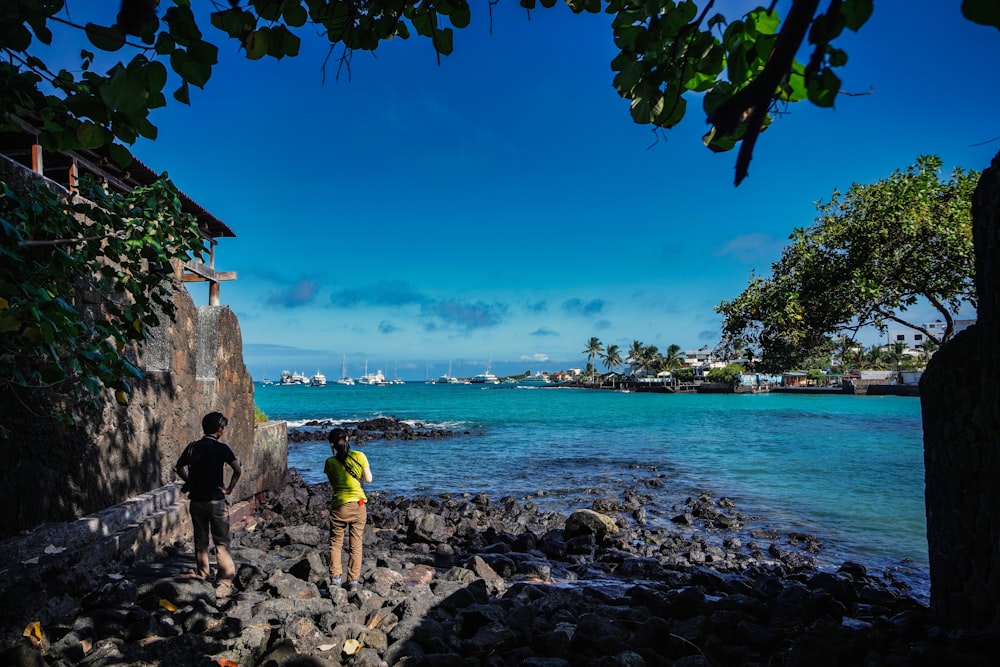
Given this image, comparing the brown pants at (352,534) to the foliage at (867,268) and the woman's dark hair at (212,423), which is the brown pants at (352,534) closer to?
the woman's dark hair at (212,423)

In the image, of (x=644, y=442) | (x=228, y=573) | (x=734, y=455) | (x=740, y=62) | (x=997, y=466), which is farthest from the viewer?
(x=644, y=442)

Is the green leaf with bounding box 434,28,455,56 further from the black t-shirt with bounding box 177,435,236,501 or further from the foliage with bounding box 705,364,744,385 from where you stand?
the foliage with bounding box 705,364,744,385

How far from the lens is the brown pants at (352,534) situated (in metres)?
6.21

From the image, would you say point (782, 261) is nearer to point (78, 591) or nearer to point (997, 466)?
point (997, 466)

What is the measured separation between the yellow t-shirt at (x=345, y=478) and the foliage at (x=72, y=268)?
2.74 m

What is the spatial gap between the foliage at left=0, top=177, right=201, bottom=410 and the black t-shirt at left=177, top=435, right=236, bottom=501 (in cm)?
157

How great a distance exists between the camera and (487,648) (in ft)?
14.0

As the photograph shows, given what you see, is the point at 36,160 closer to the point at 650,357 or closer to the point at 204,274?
the point at 204,274

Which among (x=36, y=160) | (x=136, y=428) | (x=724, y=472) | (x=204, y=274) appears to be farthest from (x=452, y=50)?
(x=724, y=472)

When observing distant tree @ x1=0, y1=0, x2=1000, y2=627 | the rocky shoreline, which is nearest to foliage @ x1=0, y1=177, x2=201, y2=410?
distant tree @ x1=0, y1=0, x2=1000, y2=627

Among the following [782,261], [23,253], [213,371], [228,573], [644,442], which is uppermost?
[782,261]

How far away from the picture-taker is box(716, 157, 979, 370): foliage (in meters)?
9.38

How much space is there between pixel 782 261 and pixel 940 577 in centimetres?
782

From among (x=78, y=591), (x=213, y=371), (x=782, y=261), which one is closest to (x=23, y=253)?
(x=78, y=591)
